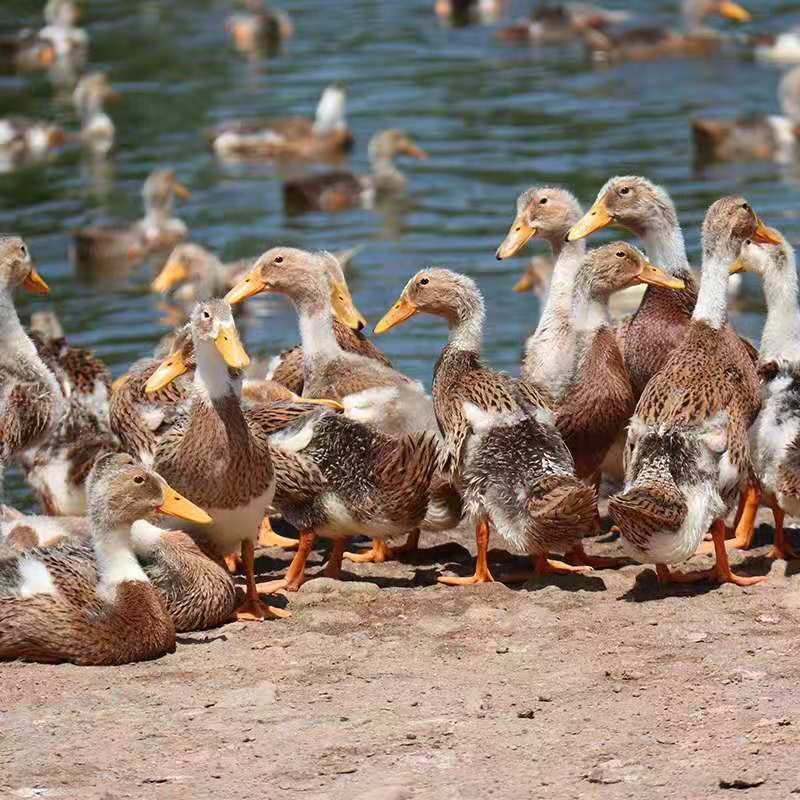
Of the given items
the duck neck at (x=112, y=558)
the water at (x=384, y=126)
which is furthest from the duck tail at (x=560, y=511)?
the water at (x=384, y=126)

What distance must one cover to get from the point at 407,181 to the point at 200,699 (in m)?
14.0

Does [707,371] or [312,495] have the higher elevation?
[707,371]

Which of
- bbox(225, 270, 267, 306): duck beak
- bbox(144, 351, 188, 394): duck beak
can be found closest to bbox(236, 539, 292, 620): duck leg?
bbox(144, 351, 188, 394): duck beak

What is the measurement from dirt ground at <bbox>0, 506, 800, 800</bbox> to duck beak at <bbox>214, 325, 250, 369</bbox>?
112 cm

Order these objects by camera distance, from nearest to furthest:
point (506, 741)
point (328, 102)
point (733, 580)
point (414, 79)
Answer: point (506, 741), point (733, 580), point (328, 102), point (414, 79)

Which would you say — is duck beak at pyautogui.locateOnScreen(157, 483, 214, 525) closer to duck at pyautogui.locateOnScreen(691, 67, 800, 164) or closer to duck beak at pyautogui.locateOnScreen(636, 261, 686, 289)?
duck beak at pyautogui.locateOnScreen(636, 261, 686, 289)

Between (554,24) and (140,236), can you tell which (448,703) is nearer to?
(140,236)

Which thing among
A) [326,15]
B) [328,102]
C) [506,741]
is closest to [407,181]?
[328,102]

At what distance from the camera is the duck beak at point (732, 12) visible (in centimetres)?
2739

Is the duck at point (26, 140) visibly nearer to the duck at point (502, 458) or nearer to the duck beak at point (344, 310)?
the duck beak at point (344, 310)

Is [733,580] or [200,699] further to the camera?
[733,580]

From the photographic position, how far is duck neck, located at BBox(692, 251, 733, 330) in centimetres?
882

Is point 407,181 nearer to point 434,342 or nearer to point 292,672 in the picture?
point 434,342

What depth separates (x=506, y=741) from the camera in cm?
641
